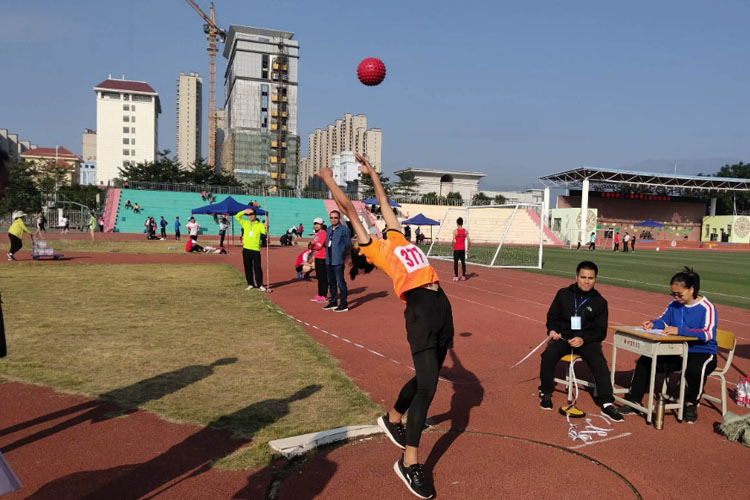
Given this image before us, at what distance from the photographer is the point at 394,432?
4.31m

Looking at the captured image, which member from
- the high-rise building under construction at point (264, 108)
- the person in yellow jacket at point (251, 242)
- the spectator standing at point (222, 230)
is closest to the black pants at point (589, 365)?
the person in yellow jacket at point (251, 242)

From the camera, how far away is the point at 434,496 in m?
3.72

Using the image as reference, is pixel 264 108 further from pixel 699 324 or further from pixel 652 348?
pixel 652 348

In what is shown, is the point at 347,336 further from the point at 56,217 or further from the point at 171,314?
the point at 56,217

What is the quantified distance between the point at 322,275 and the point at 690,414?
27.6 ft

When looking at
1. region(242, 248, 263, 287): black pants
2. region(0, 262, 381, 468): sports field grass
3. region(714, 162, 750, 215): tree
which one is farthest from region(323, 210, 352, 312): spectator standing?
region(714, 162, 750, 215): tree

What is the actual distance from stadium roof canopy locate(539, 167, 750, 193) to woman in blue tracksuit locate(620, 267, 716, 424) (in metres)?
60.2

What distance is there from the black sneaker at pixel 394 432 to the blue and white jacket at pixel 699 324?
3273 mm

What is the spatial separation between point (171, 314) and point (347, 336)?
3869mm

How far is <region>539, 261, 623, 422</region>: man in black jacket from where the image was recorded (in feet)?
17.9

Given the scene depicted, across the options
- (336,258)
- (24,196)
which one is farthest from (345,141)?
(336,258)

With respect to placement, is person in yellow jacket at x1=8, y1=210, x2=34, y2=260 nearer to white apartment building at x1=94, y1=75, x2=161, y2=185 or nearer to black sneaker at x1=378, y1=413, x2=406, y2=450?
black sneaker at x1=378, y1=413, x2=406, y2=450

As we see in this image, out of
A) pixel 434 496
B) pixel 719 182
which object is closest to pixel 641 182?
pixel 719 182

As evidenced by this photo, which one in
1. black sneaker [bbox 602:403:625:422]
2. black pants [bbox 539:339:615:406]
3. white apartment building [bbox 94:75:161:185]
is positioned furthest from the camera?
white apartment building [bbox 94:75:161:185]
